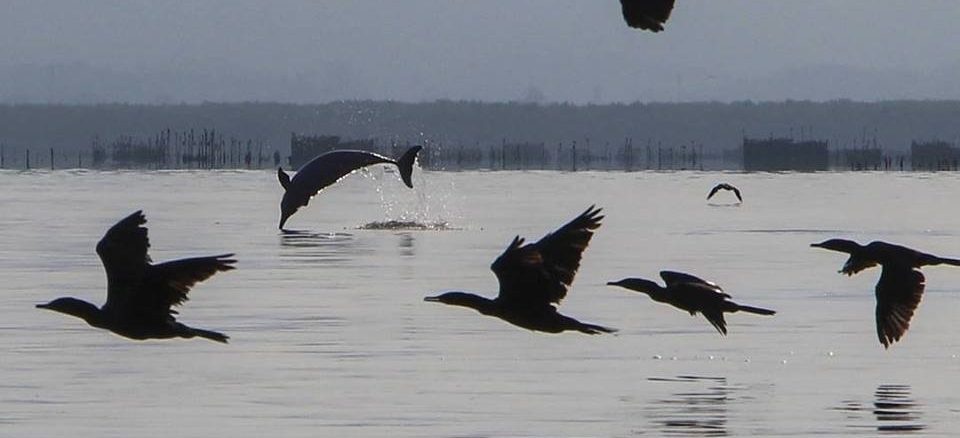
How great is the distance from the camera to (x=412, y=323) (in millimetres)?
31500

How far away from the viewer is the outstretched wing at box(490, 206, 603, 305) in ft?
67.1

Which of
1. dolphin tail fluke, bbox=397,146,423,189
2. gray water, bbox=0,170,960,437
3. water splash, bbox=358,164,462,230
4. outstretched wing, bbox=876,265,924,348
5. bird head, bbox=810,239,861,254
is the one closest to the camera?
bird head, bbox=810,239,861,254

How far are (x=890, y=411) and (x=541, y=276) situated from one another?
13.3 feet

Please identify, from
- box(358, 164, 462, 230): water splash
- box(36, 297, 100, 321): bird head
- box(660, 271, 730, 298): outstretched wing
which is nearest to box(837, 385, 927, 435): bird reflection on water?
box(660, 271, 730, 298): outstretched wing

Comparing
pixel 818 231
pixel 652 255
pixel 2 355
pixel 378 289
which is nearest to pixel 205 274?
pixel 2 355

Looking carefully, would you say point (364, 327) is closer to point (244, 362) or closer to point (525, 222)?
point (244, 362)

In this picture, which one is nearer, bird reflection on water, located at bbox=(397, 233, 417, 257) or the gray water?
the gray water

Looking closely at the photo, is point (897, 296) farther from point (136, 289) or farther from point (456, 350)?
point (456, 350)

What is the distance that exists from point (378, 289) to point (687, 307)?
631 inches

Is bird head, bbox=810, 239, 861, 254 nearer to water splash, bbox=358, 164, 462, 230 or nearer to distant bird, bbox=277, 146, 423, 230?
distant bird, bbox=277, 146, 423, 230

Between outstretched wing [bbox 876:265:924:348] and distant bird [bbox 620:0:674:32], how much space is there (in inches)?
411

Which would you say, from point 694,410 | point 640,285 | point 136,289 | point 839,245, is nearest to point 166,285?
point 136,289

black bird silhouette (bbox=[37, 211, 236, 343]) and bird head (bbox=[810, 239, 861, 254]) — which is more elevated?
bird head (bbox=[810, 239, 861, 254])

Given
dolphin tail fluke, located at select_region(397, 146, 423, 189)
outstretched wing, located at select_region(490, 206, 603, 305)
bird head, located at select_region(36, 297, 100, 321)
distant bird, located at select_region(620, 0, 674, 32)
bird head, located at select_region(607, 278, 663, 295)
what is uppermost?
distant bird, located at select_region(620, 0, 674, 32)
